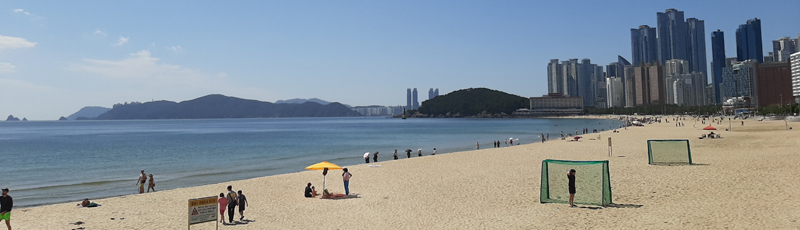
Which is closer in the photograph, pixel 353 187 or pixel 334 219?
pixel 334 219

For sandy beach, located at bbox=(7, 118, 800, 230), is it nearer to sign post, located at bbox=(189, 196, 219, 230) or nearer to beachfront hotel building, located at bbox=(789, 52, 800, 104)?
sign post, located at bbox=(189, 196, 219, 230)

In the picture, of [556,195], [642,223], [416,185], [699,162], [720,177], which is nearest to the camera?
[642,223]

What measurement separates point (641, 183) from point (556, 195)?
433cm

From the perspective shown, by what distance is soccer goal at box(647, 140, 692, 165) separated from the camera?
2058 centimetres

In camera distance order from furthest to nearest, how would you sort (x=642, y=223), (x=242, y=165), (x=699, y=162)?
(x=242, y=165) → (x=699, y=162) → (x=642, y=223)

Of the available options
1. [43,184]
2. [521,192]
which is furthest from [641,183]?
[43,184]

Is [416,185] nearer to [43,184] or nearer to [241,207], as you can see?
[241,207]

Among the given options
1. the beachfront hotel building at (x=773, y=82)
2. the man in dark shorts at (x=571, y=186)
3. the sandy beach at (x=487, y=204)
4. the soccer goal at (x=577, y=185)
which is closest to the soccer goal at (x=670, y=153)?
the sandy beach at (x=487, y=204)

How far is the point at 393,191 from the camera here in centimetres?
1612

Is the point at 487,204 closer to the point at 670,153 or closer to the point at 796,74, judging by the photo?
the point at 670,153

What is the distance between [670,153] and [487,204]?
40.9 ft

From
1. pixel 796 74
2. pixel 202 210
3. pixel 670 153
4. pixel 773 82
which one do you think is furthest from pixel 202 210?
pixel 773 82

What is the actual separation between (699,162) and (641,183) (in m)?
7.34

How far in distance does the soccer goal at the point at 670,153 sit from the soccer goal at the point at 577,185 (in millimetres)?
8547
